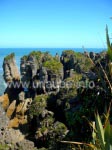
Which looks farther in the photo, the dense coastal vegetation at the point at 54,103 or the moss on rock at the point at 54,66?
the moss on rock at the point at 54,66

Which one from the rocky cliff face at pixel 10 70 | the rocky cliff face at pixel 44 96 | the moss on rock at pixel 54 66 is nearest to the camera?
the rocky cliff face at pixel 44 96

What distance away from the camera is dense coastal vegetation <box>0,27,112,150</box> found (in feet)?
58.9

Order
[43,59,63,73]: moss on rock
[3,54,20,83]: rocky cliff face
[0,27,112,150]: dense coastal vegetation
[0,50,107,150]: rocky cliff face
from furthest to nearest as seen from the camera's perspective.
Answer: [3,54,20,83]: rocky cliff face, [43,59,63,73]: moss on rock, [0,50,107,150]: rocky cliff face, [0,27,112,150]: dense coastal vegetation

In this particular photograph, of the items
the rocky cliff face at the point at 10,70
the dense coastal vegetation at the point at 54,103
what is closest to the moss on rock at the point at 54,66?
the dense coastal vegetation at the point at 54,103

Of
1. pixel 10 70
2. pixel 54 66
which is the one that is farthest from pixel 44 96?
pixel 10 70

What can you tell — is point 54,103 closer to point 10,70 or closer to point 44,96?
point 44,96

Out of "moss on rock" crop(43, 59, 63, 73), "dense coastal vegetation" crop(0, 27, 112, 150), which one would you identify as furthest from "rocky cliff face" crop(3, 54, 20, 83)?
"moss on rock" crop(43, 59, 63, 73)

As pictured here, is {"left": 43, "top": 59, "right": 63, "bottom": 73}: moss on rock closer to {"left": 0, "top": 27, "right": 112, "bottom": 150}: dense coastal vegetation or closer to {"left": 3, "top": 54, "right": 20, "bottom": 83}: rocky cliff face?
Answer: {"left": 0, "top": 27, "right": 112, "bottom": 150}: dense coastal vegetation

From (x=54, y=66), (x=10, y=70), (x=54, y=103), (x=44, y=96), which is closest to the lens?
(x=54, y=103)

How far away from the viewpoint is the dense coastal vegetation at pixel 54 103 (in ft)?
58.9

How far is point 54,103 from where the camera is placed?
1609 inches

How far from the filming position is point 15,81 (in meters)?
58.4

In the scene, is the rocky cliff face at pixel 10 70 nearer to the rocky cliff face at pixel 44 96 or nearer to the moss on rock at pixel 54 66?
the rocky cliff face at pixel 44 96

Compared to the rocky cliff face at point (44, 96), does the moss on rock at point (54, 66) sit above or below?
above
